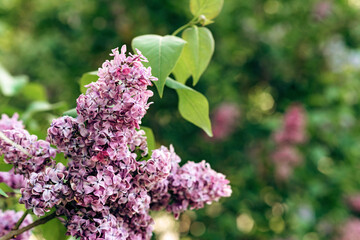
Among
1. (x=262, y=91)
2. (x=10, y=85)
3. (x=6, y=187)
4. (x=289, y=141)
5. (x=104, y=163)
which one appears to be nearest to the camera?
(x=104, y=163)

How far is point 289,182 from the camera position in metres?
1.85

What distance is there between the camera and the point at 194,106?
446 millimetres

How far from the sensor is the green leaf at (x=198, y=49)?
1.52 ft

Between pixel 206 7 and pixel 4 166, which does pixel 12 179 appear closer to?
pixel 4 166

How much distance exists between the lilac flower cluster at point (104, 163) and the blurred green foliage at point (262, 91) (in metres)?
1.42

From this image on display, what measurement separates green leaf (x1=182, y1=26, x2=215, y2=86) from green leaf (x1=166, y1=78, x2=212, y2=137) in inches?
1.0

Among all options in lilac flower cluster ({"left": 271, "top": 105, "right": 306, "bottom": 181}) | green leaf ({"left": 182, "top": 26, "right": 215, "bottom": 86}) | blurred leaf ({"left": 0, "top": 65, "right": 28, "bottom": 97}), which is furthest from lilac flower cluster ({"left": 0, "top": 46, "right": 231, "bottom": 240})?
lilac flower cluster ({"left": 271, "top": 105, "right": 306, "bottom": 181})

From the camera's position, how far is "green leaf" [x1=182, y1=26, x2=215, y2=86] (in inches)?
18.3

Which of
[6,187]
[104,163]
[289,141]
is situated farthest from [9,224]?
[289,141]

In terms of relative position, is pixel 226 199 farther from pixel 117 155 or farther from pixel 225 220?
pixel 117 155

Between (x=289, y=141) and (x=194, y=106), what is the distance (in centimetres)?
129

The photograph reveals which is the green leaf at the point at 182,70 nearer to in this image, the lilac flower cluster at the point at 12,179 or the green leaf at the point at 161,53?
the green leaf at the point at 161,53

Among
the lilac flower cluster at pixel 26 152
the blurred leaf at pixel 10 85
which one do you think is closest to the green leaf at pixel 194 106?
the lilac flower cluster at pixel 26 152

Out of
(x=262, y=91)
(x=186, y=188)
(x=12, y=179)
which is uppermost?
(x=262, y=91)
